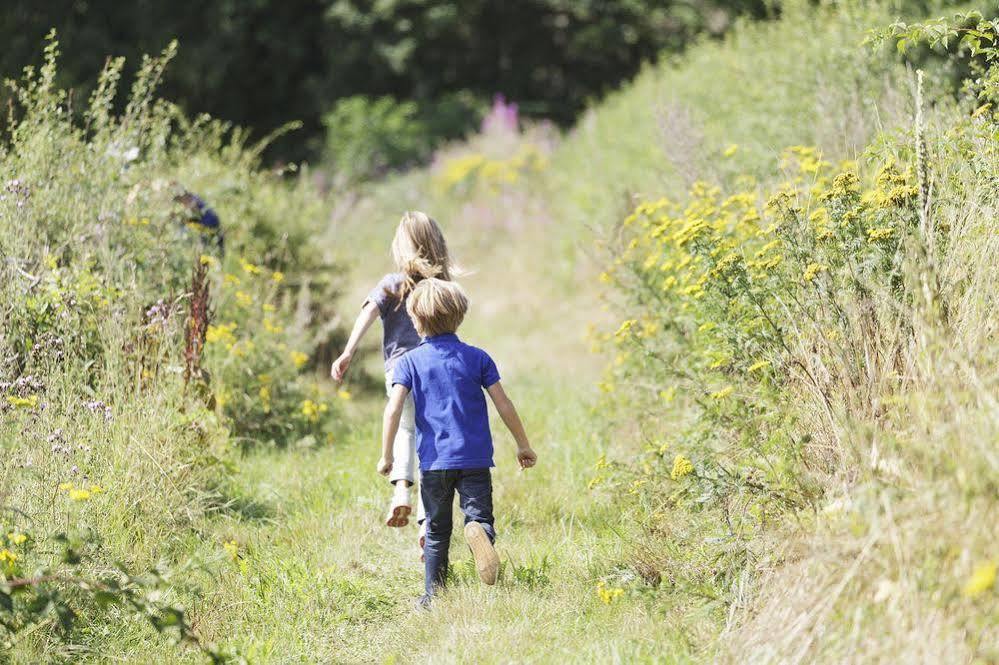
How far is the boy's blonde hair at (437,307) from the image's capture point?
4.09m

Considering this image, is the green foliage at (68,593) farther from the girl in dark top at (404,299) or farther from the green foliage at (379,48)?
the green foliage at (379,48)

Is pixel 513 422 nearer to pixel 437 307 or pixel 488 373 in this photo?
pixel 488 373

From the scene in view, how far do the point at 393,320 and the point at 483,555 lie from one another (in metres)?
1.41

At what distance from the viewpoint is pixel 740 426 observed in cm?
417

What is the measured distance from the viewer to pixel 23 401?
398 cm

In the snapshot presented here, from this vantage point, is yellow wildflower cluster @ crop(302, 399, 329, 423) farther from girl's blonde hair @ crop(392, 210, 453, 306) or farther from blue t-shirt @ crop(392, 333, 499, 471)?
blue t-shirt @ crop(392, 333, 499, 471)

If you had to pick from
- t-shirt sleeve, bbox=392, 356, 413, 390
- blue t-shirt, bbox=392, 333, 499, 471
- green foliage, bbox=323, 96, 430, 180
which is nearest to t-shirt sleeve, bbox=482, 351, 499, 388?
blue t-shirt, bbox=392, 333, 499, 471

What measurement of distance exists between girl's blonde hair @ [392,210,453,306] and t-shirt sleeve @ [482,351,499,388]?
693mm

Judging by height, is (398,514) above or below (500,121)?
below

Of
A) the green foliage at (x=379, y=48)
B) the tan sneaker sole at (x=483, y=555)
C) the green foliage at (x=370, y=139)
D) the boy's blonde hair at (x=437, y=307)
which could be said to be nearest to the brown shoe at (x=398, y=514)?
the tan sneaker sole at (x=483, y=555)

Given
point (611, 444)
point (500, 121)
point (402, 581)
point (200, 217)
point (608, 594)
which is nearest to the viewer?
point (608, 594)

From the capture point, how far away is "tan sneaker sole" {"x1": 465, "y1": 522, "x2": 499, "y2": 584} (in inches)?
148

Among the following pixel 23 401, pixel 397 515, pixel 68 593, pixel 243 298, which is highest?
pixel 243 298

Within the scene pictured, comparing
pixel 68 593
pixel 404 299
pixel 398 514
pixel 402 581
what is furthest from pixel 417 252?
pixel 68 593
